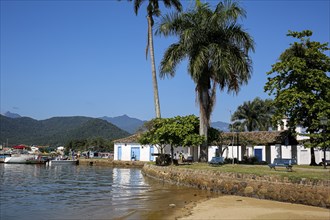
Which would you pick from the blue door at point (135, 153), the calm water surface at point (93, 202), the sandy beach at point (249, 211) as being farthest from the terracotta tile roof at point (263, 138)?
the sandy beach at point (249, 211)

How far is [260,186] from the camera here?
18.1 m

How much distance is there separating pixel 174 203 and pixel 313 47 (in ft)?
57.2

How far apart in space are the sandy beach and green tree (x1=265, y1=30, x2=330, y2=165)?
11.8 meters

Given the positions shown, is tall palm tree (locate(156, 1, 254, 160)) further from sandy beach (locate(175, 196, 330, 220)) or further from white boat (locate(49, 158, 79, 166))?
white boat (locate(49, 158, 79, 166))

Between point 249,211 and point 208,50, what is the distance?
16879mm

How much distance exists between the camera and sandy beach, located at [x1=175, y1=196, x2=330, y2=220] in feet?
43.4

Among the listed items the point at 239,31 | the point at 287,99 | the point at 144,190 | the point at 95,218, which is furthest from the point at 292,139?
the point at 95,218

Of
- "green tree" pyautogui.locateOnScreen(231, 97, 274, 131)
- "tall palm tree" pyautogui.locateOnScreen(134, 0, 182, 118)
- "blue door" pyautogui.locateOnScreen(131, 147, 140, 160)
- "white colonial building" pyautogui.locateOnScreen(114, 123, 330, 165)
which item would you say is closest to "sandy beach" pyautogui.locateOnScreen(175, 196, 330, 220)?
"white colonial building" pyautogui.locateOnScreen(114, 123, 330, 165)

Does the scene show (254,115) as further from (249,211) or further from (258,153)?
(249,211)

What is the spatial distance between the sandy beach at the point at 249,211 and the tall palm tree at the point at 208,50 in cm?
1359

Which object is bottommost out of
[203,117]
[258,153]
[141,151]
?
[141,151]

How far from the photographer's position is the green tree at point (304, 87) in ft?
87.2

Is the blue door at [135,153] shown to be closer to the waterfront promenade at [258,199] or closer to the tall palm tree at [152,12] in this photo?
the tall palm tree at [152,12]

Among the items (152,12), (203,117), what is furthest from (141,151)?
(203,117)
